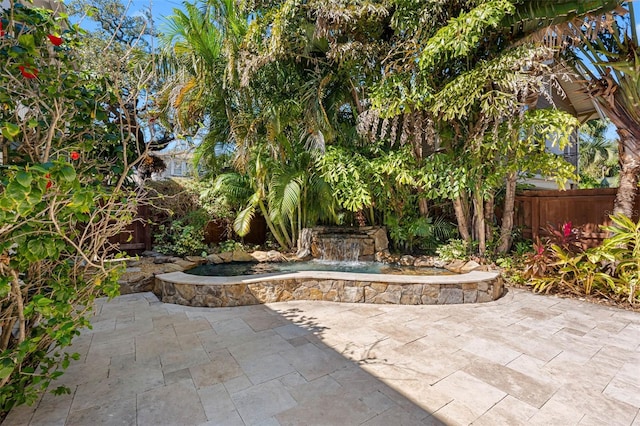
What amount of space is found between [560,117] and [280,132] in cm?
518

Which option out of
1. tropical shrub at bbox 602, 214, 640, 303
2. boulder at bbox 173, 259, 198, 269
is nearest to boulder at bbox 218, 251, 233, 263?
boulder at bbox 173, 259, 198, 269

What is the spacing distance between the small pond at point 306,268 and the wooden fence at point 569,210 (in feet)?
7.86

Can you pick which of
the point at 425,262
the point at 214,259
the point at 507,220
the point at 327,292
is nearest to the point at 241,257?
the point at 214,259

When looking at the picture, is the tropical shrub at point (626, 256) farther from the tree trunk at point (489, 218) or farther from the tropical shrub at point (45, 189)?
the tropical shrub at point (45, 189)

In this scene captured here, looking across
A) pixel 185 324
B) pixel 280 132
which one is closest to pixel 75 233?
pixel 185 324

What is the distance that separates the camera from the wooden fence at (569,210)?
18.9 feet

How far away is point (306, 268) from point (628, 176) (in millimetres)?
5960

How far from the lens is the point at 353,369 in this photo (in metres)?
2.80

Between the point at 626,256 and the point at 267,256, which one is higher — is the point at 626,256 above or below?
above

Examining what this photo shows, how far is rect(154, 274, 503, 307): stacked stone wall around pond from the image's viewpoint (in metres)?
4.68

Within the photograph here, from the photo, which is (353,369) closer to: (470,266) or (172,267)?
(470,266)

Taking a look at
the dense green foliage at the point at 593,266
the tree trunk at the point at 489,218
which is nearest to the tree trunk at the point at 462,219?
the tree trunk at the point at 489,218

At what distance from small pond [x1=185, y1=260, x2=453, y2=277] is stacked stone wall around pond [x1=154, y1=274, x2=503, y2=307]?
3.93ft

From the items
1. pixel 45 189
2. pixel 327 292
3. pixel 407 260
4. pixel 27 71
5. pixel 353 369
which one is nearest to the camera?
pixel 45 189
